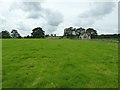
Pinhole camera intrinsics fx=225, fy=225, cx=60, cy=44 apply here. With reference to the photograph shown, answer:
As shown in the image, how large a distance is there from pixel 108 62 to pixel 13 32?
10700 cm

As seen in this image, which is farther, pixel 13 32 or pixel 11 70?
pixel 13 32

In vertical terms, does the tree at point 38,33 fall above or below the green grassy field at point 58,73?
above

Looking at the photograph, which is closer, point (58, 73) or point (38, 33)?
point (58, 73)

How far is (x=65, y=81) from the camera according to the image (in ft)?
38.5

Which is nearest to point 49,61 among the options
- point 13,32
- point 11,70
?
point 11,70

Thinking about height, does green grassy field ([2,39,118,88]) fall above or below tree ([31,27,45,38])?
below

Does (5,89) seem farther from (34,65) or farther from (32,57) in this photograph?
(32,57)

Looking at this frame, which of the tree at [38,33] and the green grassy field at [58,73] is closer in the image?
the green grassy field at [58,73]

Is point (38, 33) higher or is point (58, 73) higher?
point (38, 33)

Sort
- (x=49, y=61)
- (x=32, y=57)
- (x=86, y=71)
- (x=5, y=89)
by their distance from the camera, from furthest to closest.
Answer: (x=32, y=57) → (x=49, y=61) → (x=86, y=71) → (x=5, y=89)

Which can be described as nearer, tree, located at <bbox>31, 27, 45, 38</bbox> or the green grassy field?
the green grassy field

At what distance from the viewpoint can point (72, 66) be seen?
48.6ft

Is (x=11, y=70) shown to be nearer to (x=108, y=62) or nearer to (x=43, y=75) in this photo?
(x=43, y=75)

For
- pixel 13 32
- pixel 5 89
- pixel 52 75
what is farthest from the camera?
pixel 13 32
